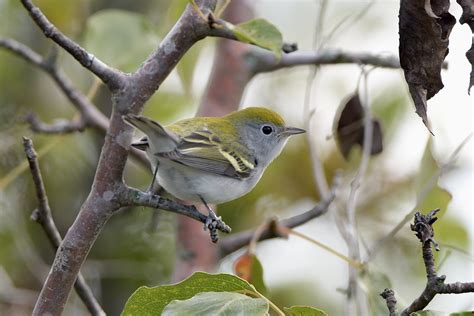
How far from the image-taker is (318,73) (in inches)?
98.5

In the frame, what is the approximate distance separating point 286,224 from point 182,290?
3.18ft

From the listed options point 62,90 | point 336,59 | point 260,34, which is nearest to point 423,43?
point 260,34

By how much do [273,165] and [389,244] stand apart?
20.6 inches

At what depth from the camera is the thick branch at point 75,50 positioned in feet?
4.17

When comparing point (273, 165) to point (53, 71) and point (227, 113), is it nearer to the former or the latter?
point (227, 113)

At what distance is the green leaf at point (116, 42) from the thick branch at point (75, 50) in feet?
3.69

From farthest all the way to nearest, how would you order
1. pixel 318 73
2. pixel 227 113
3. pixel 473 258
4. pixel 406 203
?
pixel 406 203 < pixel 227 113 < pixel 318 73 < pixel 473 258

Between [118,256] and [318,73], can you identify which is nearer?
[318,73]

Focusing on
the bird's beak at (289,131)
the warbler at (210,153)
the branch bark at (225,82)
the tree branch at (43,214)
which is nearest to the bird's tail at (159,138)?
the warbler at (210,153)

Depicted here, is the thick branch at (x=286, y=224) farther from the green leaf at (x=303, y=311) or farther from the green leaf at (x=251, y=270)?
the green leaf at (x=303, y=311)

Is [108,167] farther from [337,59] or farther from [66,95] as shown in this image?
[337,59]

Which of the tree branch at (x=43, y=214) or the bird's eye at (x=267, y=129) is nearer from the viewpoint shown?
the tree branch at (x=43, y=214)

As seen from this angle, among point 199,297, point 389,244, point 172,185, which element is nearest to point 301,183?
point 389,244

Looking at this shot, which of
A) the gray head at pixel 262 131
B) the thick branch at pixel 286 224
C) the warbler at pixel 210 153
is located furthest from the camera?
the gray head at pixel 262 131
